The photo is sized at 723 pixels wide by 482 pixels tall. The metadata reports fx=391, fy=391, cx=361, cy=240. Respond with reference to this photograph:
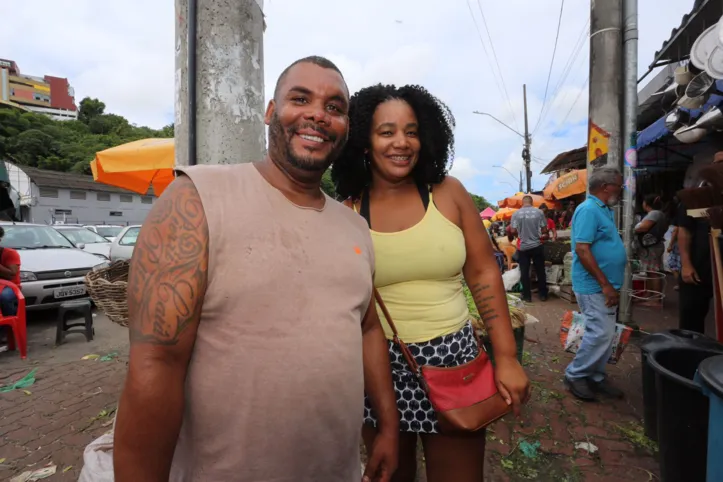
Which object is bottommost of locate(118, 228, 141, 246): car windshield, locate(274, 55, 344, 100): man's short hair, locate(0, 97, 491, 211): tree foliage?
locate(118, 228, 141, 246): car windshield

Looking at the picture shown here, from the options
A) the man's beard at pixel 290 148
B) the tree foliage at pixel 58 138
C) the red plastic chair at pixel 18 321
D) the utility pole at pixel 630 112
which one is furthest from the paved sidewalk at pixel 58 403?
the tree foliage at pixel 58 138

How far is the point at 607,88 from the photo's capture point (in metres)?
5.37

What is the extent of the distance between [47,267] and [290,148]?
25.0 feet

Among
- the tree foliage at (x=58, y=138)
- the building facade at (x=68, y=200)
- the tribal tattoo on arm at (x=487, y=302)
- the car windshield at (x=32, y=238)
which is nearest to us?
the tribal tattoo on arm at (x=487, y=302)

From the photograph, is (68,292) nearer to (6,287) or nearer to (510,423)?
(6,287)

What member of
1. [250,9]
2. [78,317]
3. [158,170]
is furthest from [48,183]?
[250,9]

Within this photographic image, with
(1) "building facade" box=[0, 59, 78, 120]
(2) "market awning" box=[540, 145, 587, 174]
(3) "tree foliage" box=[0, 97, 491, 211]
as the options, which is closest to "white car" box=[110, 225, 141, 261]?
(2) "market awning" box=[540, 145, 587, 174]

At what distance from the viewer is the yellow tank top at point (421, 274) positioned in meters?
1.75

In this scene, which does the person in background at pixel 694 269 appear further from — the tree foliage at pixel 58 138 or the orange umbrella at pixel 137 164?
the tree foliage at pixel 58 138

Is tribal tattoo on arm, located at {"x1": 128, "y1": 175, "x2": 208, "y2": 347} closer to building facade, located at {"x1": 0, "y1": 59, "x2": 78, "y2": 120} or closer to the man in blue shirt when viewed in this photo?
the man in blue shirt

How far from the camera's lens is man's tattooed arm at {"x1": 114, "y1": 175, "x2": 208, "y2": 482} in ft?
3.27

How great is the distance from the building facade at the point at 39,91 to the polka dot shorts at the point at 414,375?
112m

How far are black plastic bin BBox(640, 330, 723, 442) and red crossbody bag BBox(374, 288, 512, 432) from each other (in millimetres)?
1630

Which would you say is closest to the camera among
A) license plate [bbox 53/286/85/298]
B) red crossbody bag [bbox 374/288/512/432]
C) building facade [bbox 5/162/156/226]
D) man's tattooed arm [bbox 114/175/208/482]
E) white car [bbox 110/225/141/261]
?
man's tattooed arm [bbox 114/175/208/482]
